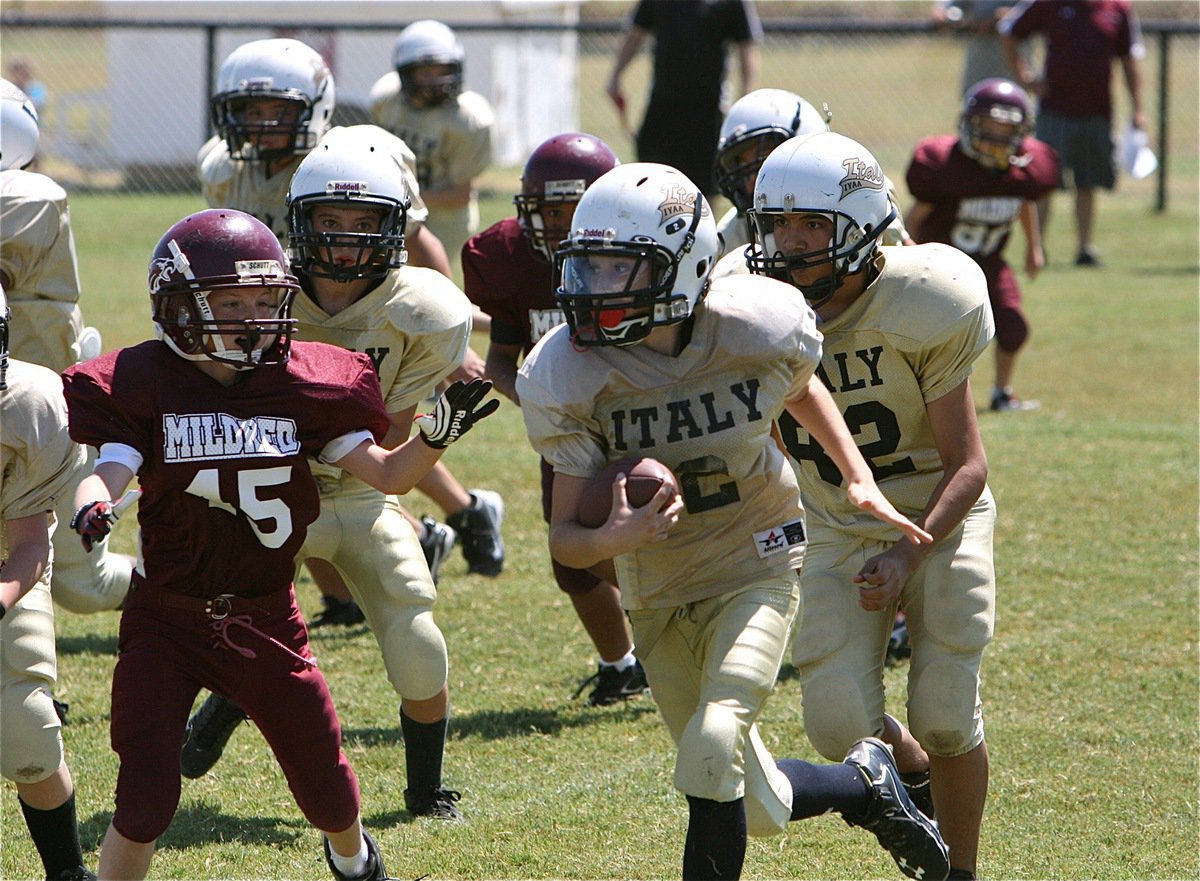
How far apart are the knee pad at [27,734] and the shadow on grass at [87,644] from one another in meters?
1.87

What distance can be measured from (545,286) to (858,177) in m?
1.59

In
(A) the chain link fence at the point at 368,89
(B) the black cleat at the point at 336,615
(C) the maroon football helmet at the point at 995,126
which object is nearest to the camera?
(B) the black cleat at the point at 336,615

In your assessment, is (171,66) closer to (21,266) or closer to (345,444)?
(21,266)

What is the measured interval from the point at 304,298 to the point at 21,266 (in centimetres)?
110

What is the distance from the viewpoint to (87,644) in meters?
5.55

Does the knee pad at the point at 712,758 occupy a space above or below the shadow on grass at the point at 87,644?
above

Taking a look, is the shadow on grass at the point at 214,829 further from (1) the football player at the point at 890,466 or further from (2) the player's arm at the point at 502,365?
(2) the player's arm at the point at 502,365

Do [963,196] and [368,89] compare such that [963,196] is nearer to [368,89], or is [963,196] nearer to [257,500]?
[257,500]

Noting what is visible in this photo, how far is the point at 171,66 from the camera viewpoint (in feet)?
55.7

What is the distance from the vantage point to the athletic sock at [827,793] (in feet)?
11.2

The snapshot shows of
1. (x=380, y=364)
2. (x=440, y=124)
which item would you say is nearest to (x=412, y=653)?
(x=380, y=364)

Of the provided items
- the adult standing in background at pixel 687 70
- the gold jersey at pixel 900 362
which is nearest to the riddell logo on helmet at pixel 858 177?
the gold jersey at pixel 900 362

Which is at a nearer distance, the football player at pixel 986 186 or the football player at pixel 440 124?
the football player at pixel 440 124

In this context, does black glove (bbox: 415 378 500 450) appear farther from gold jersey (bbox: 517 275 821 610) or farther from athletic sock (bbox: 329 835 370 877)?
athletic sock (bbox: 329 835 370 877)
